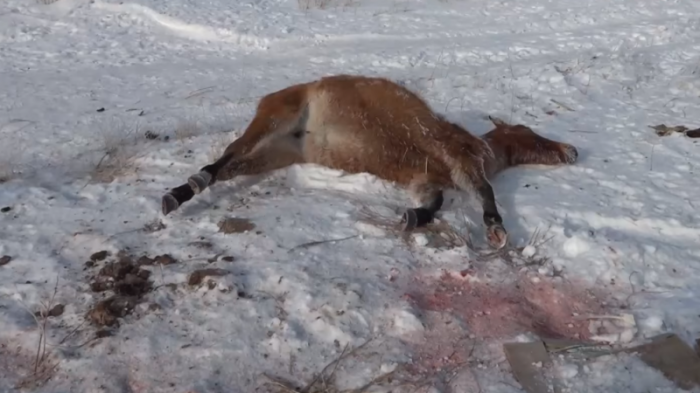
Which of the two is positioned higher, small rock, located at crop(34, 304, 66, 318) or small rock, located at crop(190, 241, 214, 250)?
small rock, located at crop(190, 241, 214, 250)

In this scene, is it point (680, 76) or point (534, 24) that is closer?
point (680, 76)

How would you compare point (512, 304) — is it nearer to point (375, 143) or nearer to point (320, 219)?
point (320, 219)

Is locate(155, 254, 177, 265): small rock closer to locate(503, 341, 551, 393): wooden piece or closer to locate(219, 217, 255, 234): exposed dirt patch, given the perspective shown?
locate(219, 217, 255, 234): exposed dirt patch

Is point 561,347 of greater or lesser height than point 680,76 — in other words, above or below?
below

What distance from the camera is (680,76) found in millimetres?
6711

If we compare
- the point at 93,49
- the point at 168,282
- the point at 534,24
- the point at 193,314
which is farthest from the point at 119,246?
the point at 534,24

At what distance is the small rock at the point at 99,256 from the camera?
364cm

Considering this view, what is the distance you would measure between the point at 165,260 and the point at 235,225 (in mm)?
531

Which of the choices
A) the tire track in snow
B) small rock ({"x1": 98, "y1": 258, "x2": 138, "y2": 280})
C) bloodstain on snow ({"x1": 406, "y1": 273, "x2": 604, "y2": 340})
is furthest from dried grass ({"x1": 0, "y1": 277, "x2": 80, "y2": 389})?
A: the tire track in snow

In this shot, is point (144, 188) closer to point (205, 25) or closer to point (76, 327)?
point (76, 327)

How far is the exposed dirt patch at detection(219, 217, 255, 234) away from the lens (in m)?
3.96

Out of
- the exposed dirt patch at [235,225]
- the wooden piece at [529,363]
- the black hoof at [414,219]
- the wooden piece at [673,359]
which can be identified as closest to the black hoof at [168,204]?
the exposed dirt patch at [235,225]

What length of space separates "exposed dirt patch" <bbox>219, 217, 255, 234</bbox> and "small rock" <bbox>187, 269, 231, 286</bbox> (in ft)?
1.53

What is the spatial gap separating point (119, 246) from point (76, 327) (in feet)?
2.44
